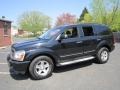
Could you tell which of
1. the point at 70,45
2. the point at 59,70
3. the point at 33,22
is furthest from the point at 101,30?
the point at 33,22

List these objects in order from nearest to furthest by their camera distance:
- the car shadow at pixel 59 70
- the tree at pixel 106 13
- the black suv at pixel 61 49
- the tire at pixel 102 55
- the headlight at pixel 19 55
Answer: the headlight at pixel 19 55 < the black suv at pixel 61 49 < the car shadow at pixel 59 70 < the tire at pixel 102 55 < the tree at pixel 106 13

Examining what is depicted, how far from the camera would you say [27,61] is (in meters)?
7.17

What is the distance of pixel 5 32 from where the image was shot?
2509 centimetres

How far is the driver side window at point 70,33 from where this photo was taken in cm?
822

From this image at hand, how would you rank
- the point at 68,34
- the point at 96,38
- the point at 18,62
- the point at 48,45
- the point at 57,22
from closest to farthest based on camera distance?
1. the point at 18,62
2. the point at 48,45
3. the point at 68,34
4. the point at 96,38
5. the point at 57,22

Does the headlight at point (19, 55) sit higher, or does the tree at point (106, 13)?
the tree at point (106, 13)

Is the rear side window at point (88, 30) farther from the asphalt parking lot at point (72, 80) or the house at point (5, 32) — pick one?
the house at point (5, 32)

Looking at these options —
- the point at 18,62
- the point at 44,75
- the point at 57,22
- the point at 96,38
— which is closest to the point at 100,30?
the point at 96,38

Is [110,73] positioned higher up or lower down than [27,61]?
lower down

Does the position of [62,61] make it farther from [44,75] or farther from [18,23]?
[18,23]

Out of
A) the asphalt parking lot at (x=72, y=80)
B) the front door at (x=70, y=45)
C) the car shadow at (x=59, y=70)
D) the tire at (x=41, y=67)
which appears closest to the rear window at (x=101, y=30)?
the front door at (x=70, y=45)

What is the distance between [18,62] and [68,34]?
240cm

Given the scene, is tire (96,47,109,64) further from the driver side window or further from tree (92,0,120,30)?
tree (92,0,120,30)

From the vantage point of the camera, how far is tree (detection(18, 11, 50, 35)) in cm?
7606
